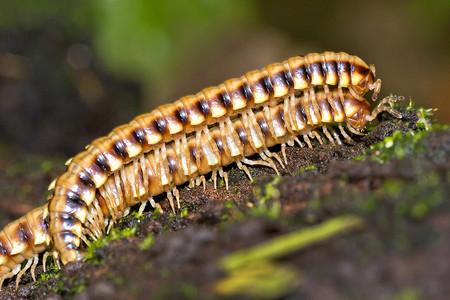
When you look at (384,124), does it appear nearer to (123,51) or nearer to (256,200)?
(256,200)

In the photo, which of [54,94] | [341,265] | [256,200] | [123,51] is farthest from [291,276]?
[54,94]

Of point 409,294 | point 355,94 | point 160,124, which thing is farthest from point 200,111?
point 409,294

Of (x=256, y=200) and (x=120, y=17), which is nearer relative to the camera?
(x=256, y=200)

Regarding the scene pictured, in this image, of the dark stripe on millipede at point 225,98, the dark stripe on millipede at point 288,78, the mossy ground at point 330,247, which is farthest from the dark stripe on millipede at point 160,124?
the mossy ground at point 330,247

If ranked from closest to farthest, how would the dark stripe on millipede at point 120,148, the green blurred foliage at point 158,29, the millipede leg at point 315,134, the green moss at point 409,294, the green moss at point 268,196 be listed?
1. the green moss at point 409,294
2. the green moss at point 268,196
3. the dark stripe on millipede at point 120,148
4. the millipede leg at point 315,134
5. the green blurred foliage at point 158,29

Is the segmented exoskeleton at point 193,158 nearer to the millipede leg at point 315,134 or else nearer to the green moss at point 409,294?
the millipede leg at point 315,134

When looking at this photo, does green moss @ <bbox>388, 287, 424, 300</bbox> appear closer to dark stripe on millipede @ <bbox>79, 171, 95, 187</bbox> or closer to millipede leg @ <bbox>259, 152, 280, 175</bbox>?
millipede leg @ <bbox>259, 152, 280, 175</bbox>
